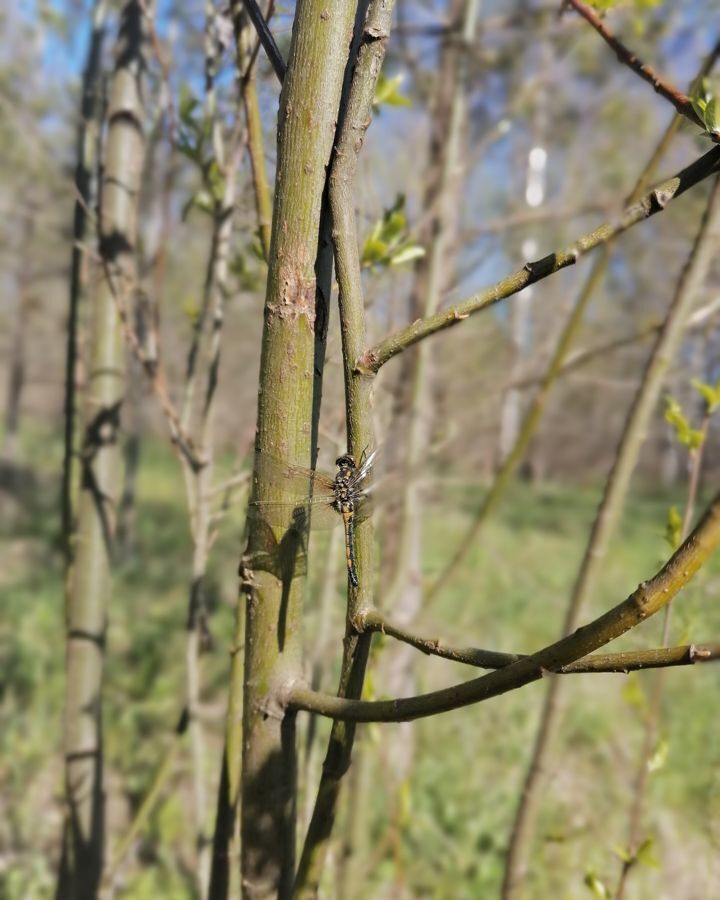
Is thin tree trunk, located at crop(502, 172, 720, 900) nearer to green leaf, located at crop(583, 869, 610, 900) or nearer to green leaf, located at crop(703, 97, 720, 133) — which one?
green leaf, located at crop(583, 869, 610, 900)

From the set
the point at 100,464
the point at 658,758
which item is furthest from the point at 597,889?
the point at 100,464

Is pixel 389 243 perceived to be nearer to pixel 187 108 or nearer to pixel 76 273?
pixel 187 108

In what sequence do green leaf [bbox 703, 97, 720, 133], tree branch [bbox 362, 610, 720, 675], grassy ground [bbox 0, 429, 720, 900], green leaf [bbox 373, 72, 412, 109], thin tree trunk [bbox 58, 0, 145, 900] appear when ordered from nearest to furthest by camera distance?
tree branch [bbox 362, 610, 720, 675]
green leaf [bbox 703, 97, 720, 133]
green leaf [bbox 373, 72, 412, 109]
thin tree trunk [bbox 58, 0, 145, 900]
grassy ground [bbox 0, 429, 720, 900]

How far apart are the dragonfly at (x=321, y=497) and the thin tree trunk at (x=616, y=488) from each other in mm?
367

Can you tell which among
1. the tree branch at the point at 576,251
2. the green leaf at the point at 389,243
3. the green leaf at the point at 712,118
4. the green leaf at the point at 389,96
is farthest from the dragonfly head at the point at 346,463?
→ the green leaf at the point at 389,96

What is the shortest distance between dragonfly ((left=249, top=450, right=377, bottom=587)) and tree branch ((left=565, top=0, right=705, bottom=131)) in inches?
15.0

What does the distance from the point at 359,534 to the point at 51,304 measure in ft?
40.8

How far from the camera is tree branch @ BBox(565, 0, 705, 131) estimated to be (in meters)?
0.59

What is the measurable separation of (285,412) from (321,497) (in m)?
0.17

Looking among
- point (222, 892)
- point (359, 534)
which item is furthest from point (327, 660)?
point (359, 534)

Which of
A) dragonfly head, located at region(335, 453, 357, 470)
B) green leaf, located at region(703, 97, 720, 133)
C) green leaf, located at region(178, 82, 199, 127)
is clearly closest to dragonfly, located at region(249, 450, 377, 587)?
dragonfly head, located at region(335, 453, 357, 470)

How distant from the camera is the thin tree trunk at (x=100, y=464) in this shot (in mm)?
1203

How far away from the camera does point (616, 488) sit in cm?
100

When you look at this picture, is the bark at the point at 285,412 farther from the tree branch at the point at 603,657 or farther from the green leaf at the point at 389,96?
the green leaf at the point at 389,96
